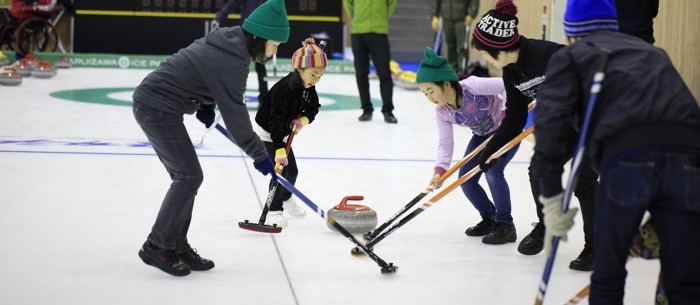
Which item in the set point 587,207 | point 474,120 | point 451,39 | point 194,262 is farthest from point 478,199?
point 451,39

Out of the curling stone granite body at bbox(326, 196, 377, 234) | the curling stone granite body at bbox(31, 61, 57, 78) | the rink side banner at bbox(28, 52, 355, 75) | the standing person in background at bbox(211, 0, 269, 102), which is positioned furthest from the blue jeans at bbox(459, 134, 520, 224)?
the rink side banner at bbox(28, 52, 355, 75)

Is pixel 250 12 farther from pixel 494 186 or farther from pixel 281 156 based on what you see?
pixel 494 186

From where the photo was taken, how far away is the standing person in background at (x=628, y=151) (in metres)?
2.87

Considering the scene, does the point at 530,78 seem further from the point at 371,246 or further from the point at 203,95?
the point at 203,95

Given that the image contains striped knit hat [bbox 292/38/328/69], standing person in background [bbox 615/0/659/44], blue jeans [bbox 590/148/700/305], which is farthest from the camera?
standing person in background [bbox 615/0/659/44]

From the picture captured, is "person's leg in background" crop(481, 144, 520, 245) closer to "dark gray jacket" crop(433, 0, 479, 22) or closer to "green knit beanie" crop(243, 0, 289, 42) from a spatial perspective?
"green knit beanie" crop(243, 0, 289, 42)

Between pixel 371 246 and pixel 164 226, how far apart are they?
3.24 ft

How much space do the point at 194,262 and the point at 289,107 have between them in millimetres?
1064

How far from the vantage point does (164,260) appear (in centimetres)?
421

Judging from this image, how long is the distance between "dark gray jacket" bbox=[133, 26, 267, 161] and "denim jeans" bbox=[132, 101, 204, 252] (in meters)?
0.05

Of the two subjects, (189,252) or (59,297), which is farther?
(189,252)

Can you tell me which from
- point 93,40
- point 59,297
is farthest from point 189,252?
point 93,40

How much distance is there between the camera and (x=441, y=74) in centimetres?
465

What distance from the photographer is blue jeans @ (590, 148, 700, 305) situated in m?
2.86
